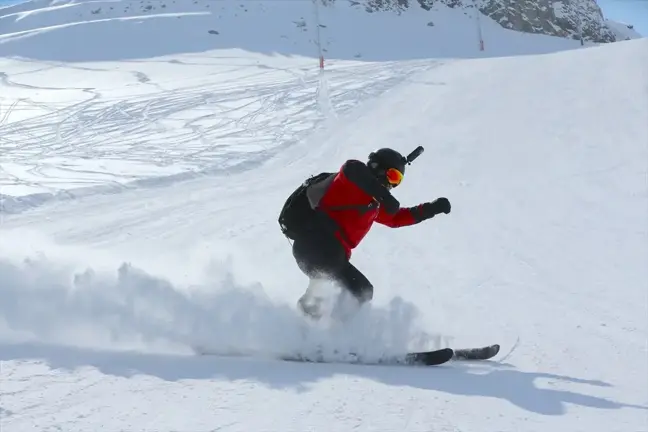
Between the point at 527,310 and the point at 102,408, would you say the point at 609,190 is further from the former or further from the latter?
the point at 102,408

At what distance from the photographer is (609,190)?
9.27m

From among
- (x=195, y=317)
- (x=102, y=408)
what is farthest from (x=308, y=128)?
(x=102, y=408)

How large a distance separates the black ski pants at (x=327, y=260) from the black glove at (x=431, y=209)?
0.53 metres

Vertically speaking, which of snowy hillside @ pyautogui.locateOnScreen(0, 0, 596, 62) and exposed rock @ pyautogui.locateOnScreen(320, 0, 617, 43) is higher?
exposed rock @ pyautogui.locateOnScreen(320, 0, 617, 43)

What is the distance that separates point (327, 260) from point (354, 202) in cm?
39

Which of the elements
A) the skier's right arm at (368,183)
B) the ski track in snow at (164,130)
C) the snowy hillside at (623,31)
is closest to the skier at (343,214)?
the skier's right arm at (368,183)

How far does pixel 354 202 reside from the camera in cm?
432

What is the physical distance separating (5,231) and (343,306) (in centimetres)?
414

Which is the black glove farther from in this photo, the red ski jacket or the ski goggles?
the ski goggles

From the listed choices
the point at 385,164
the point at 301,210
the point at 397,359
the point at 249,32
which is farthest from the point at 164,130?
the point at 249,32

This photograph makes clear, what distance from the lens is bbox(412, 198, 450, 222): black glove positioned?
447cm

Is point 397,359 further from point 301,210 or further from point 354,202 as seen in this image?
point 301,210

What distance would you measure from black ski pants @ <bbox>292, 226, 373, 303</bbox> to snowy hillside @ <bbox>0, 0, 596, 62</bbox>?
70.1ft

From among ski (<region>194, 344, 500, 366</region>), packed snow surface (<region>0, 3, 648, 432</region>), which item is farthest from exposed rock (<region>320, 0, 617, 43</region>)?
ski (<region>194, 344, 500, 366</region>)
